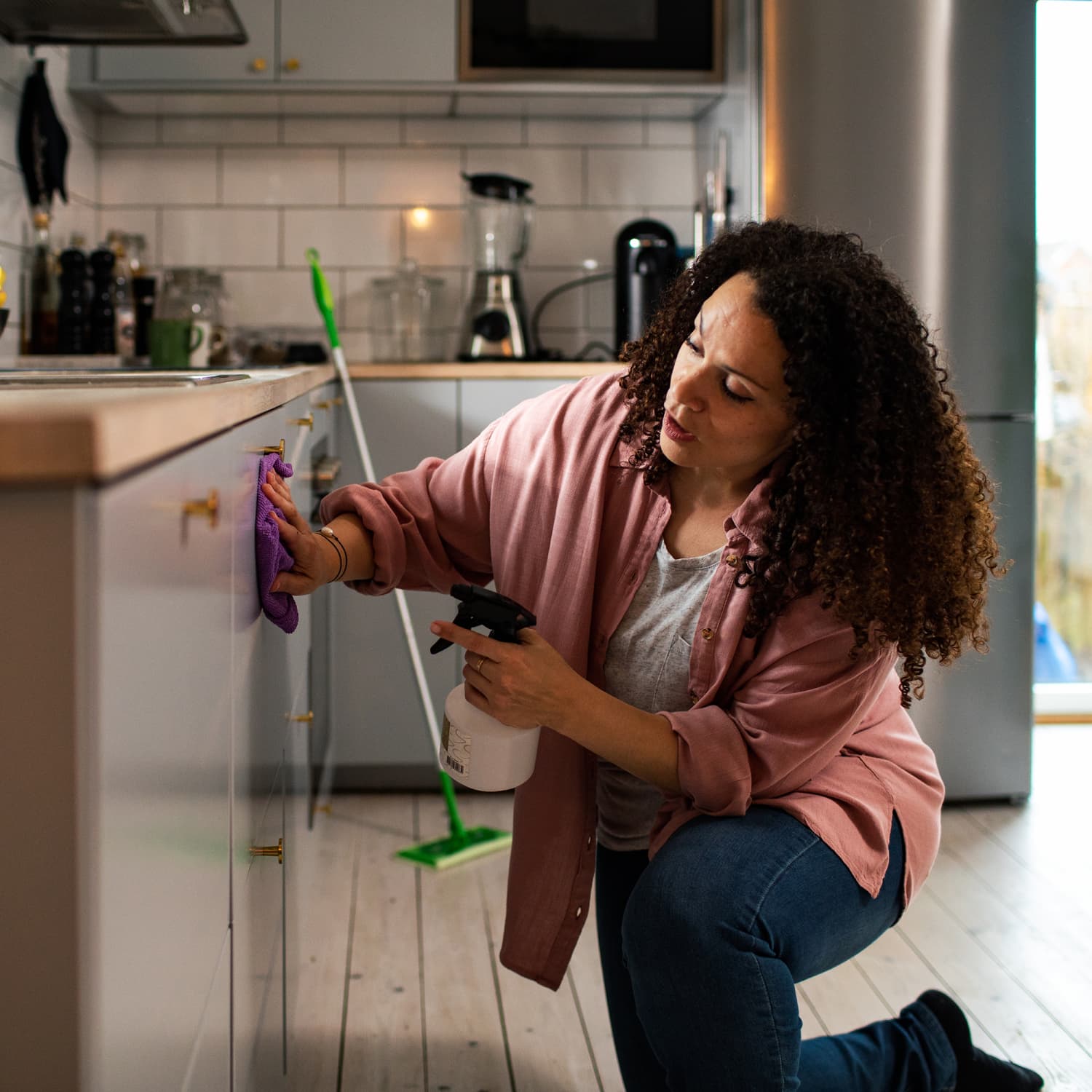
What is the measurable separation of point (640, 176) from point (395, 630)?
141 centimetres

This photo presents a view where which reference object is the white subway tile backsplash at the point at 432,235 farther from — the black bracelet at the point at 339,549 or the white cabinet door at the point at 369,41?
the black bracelet at the point at 339,549

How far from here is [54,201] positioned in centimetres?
286

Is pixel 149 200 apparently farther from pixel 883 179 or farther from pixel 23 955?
pixel 23 955

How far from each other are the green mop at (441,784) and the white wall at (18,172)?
648 millimetres

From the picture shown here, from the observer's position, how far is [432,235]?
10.8 feet

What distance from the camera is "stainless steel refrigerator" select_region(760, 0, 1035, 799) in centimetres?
257

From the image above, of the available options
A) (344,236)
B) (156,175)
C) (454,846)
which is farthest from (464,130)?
(454,846)

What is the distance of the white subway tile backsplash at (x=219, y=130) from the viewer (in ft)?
10.5

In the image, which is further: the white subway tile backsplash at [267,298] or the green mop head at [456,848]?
the white subway tile backsplash at [267,298]

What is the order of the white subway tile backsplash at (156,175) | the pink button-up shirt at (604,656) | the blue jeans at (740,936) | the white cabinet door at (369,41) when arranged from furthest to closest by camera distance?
1. the white subway tile backsplash at (156,175)
2. the white cabinet door at (369,41)
3. the pink button-up shirt at (604,656)
4. the blue jeans at (740,936)

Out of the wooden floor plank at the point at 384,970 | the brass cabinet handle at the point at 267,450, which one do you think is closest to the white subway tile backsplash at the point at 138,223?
the wooden floor plank at the point at 384,970

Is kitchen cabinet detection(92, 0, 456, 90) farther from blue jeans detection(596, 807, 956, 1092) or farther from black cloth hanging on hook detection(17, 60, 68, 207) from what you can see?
blue jeans detection(596, 807, 956, 1092)

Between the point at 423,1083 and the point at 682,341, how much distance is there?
40.6 inches

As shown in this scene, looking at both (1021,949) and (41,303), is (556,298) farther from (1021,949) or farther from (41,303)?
(1021,949)
